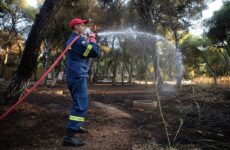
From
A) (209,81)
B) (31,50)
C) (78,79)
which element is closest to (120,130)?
(78,79)

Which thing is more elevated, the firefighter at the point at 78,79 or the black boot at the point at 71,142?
the firefighter at the point at 78,79

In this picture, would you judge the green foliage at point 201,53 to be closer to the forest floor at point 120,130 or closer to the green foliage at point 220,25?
the green foliage at point 220,25

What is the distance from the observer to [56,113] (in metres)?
6.79

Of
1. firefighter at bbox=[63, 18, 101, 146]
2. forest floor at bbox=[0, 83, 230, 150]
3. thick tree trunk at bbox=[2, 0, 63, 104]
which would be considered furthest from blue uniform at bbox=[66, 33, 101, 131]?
thick tree trunk at bbox=[2, 0, 63, 104]

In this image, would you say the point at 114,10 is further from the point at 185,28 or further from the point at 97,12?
the point at 185,28

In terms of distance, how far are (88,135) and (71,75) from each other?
119cm

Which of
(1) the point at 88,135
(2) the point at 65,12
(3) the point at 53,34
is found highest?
(2) the point at 65,12

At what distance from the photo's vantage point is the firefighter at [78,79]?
4.32 m

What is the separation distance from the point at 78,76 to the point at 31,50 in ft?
9.09

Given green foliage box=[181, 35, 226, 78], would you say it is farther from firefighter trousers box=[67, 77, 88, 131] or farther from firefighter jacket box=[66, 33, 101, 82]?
firefighter trousers box=[67, 77, 88, 131]

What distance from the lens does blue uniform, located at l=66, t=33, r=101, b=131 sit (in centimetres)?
432

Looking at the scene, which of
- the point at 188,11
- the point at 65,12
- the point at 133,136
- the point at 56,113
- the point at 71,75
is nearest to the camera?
the point at 71,75

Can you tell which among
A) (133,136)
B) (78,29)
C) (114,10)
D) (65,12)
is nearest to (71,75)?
(78,29)

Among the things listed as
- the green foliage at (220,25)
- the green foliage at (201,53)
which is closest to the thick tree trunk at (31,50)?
the green foliage at (220,25)
